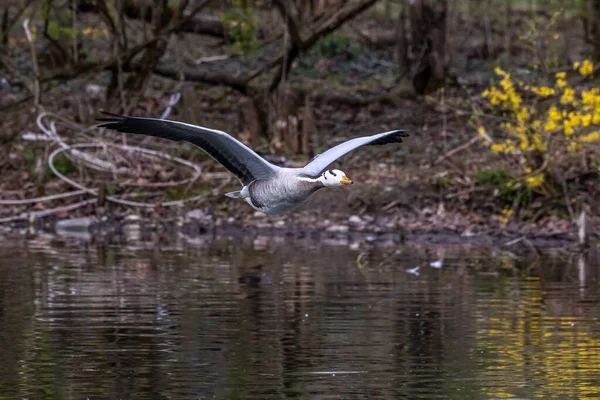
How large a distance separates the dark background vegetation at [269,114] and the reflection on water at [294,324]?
2.39 metres

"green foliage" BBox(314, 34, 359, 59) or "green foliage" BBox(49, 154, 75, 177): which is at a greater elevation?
"green foliage" BBox(314, 34, 359, 59)

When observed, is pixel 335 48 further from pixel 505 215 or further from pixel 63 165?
pixel 505 215

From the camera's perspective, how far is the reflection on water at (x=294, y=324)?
377 inches

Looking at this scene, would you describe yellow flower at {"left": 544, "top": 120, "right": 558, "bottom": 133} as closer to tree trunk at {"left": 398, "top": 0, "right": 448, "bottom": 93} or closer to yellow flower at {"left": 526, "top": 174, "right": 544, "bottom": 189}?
yellow flower at {"left": 526, "top": 174, "right": 544, "bottom": 189}

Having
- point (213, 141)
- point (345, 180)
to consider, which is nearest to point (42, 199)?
point (213, 141)

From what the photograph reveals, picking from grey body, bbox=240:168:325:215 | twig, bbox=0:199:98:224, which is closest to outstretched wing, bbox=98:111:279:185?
grey body, bbox=240:168:325:215

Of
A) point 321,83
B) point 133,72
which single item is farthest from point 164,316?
point 321,83

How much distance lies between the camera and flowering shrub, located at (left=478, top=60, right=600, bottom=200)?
18531 mm

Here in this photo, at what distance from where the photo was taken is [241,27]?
73.3 ft

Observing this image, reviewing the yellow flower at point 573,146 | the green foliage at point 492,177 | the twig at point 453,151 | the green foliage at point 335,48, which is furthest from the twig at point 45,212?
the green foliage at point 335,48

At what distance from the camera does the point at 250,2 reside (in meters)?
23.8

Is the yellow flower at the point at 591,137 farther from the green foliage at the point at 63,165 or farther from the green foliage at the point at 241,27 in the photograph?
the green foliage at the point at 63,165

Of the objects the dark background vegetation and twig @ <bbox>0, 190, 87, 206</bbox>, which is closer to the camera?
the dark background vegetation

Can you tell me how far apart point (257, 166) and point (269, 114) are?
38.7ft
